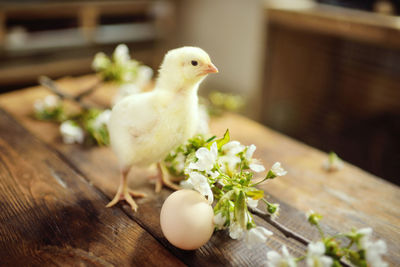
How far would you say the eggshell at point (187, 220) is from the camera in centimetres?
60

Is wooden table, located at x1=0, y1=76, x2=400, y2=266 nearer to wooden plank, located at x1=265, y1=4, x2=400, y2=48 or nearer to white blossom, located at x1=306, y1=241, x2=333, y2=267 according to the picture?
white blossom, located at x1=306, y1=241, x2=333, y2=267

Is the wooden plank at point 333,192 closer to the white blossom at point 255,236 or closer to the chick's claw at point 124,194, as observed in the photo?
the white blossom at point 255,236

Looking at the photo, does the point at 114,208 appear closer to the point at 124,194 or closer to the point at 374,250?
the point at 124,194

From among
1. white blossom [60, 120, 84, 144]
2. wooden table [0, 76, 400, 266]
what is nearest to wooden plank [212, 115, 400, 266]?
wooden table [0, 76, 400, 266]

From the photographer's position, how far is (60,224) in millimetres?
705

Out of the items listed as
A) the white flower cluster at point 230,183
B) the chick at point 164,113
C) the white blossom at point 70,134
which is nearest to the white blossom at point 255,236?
the white flower cluster at point 230,183

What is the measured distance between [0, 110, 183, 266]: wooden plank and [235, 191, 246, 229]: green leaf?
14 centimetres

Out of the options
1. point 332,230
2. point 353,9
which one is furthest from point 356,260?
point 353,9

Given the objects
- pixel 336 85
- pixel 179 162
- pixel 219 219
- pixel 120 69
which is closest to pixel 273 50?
pixel 336 85

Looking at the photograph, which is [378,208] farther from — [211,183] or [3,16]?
[3,16]

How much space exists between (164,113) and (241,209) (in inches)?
10.0

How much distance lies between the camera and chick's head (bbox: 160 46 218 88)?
2.28ft

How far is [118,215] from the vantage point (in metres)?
0.75

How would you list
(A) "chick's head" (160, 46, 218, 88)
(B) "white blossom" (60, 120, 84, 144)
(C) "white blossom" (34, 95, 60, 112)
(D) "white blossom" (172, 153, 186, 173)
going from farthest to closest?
1. (C) "white blossom" (34, 95, 60, 112)
2. (B) "white blossom" (60, 120, 84, 144)
3. (D) "white blossom" (172, 153, 186, 173)
4. (A) "chick's head" (160, 46, 218, 88)
